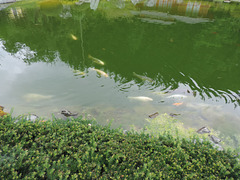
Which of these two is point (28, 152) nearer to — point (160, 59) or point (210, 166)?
point (210, 166)

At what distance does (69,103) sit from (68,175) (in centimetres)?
228

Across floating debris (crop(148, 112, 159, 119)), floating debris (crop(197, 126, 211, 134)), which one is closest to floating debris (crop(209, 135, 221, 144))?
floating debris (crop(197, 126, 211, 134))

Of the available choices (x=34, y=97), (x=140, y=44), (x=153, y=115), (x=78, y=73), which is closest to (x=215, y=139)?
(x=153, y=115)

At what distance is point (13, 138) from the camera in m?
2.30

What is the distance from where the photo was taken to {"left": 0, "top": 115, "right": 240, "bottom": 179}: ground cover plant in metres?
1.97

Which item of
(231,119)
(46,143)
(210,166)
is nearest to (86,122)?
(46,143)

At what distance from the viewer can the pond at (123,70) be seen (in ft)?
12.5

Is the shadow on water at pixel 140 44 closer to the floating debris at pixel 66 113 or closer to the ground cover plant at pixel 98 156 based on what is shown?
the floating debris at pixel 66 113

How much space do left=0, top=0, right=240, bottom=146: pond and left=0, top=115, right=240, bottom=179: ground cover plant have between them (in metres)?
1.00

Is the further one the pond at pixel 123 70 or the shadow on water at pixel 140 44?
the shadow on water at pixel 140 44

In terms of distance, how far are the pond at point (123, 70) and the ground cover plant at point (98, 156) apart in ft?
3.27

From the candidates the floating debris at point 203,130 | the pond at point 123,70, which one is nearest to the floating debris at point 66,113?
the pond at point 123,70

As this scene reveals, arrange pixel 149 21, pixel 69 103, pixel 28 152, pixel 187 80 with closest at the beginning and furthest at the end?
pixel 28 152
pixel 69 103
pixel 187 80
pixel 149 21

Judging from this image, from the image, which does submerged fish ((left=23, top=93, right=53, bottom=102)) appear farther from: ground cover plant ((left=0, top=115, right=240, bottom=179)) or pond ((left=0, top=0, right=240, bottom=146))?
ground cover plant ((left=0, top=115, right=240, bottom=179))
